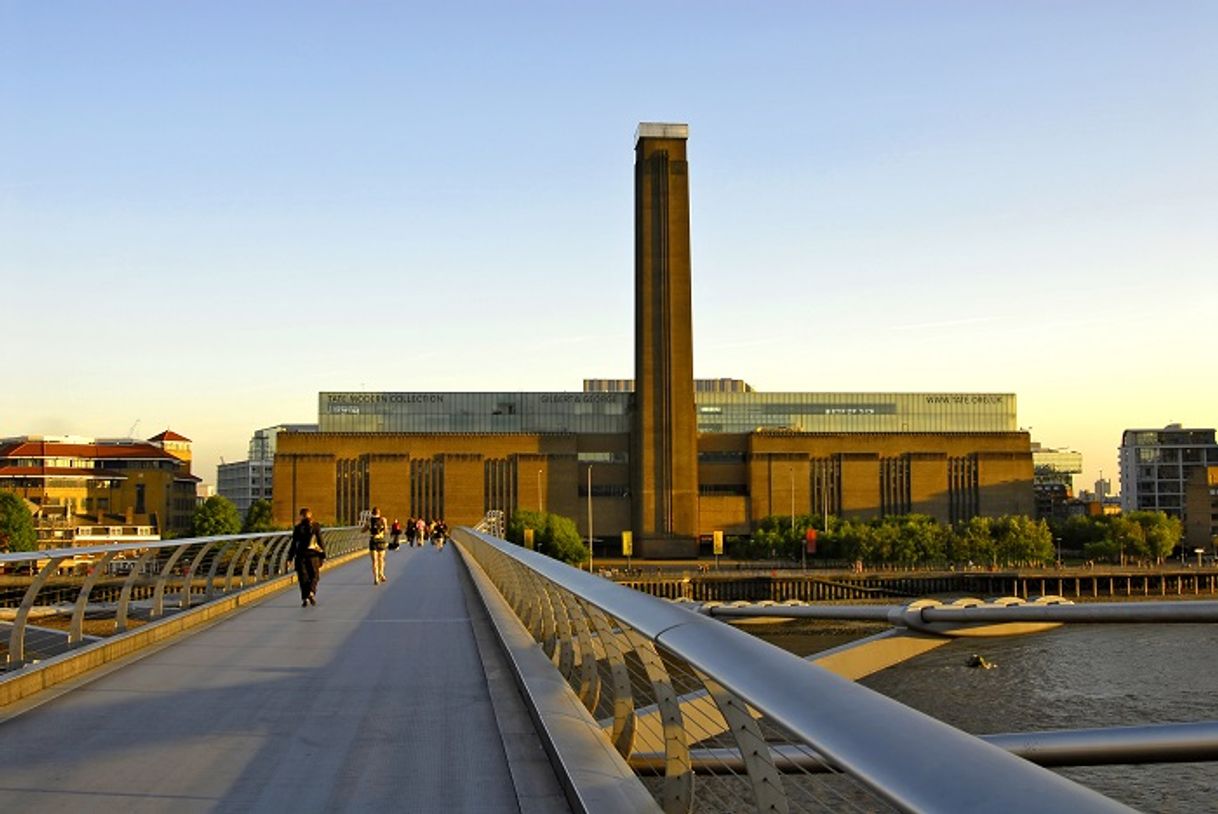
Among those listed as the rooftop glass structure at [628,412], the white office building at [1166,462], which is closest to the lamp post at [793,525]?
the rooftop glass structure at [628,412]

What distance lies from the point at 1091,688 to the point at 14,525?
228 ft

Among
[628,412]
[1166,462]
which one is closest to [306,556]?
[628,412]

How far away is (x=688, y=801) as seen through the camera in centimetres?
426

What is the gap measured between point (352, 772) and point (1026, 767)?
4.59 meters

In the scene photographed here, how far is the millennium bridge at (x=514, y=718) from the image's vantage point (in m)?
2.52

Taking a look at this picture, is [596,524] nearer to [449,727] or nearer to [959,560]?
[959,560]

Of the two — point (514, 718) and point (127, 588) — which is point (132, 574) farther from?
point (514, 718)

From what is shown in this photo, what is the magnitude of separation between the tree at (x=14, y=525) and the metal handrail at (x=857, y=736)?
273 ft

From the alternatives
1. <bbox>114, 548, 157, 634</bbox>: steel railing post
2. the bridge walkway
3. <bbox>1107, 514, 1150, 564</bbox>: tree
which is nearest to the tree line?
<bbox>1107, 514, 1150, 564</bbox>: tree

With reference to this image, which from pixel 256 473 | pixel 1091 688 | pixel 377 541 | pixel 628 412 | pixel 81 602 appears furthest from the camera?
pixel 256 473

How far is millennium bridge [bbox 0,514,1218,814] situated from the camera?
2521mm

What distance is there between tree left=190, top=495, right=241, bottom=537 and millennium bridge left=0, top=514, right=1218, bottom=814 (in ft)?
289

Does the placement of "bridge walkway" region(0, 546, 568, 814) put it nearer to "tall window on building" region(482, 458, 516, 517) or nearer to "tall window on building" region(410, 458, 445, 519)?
"tall window on building" region(482, 458, 516, 517)

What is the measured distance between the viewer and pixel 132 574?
38.5 feet
